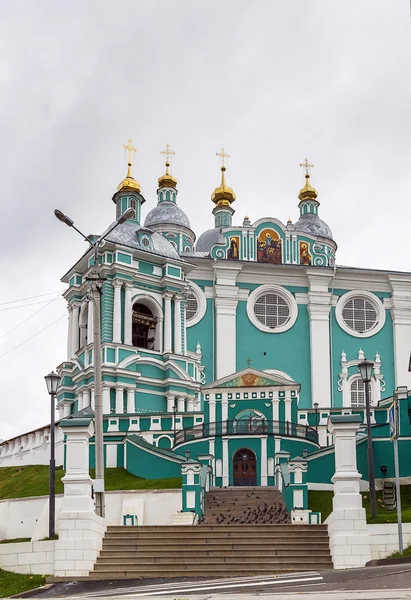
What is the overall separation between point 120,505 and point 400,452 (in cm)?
905

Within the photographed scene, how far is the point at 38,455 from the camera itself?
41.3 metres

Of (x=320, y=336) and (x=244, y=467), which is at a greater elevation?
(x=320, y=336)

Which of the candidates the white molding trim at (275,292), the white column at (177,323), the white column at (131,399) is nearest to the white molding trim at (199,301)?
the white molding trim at (275,292)

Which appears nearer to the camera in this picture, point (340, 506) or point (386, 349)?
point (340, 506)

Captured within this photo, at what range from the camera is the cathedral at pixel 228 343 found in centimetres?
3197

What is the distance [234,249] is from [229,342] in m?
5.24

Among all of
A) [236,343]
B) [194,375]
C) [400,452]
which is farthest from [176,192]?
[400,452]

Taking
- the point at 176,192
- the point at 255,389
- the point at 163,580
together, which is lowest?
the point at 163,580

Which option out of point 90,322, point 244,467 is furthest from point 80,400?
point 244,467

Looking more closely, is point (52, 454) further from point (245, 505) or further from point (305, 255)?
point (305, 255)

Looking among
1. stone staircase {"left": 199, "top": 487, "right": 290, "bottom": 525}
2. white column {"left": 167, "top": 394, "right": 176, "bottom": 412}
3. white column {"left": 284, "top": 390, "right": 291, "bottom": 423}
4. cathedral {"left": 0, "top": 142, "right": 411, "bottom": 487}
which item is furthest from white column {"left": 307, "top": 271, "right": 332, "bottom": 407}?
stone staircase {"left": 199, "top": 487, "right": 290, "bottom": 525}

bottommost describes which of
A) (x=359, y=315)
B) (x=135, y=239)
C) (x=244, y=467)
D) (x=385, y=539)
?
(x=385, y=539)

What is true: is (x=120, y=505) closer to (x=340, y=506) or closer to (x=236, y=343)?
(x=340, y=506)

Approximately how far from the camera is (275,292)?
162 feet
